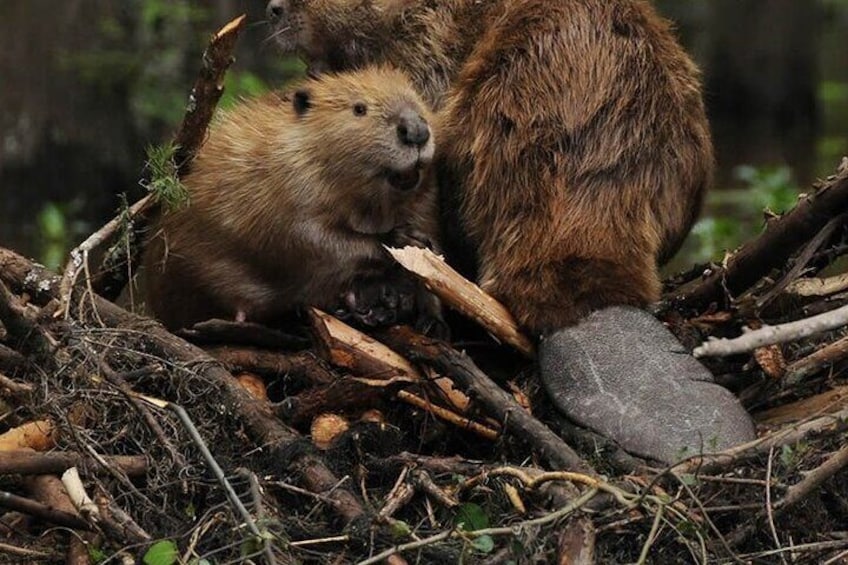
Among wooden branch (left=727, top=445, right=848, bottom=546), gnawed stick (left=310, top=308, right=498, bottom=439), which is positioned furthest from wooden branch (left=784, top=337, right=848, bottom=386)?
gnawed stick (left=310, top=308, right=498, bottom=439)

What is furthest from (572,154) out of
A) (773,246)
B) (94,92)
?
(94,92)

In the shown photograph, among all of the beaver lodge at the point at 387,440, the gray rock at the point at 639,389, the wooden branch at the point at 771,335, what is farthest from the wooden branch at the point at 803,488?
the wooden branch at the point at 771,335

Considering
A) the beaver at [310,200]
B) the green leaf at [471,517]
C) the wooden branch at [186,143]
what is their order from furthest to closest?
the wooden branch at [186,143] < the beaver at [310,200] < the green leaf at [471,517]

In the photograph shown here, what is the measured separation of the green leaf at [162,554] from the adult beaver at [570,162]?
95 centimetres

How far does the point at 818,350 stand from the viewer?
407 centimetres

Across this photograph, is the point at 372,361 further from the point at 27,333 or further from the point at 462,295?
the point at 27,333

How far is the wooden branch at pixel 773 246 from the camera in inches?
159

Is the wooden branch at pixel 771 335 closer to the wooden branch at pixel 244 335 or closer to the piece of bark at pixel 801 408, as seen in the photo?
the piece of bark at pixel 801 408

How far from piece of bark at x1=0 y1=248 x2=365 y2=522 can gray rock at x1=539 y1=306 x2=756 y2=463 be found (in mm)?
566

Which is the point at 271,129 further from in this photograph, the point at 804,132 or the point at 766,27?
the point at 766,27

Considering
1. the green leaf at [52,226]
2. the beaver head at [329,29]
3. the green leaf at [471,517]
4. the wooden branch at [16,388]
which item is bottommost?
the green leaf at [52,226]

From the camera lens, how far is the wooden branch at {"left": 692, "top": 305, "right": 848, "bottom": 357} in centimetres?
303

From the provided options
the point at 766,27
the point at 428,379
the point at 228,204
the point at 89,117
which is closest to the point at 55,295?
the point at 228,204

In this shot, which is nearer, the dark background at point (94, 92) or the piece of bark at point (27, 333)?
the piece of bark at point (27, 333)
